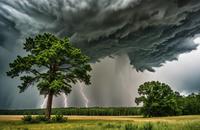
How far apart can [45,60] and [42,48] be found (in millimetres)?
5486

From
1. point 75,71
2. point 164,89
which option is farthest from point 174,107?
point 75,71

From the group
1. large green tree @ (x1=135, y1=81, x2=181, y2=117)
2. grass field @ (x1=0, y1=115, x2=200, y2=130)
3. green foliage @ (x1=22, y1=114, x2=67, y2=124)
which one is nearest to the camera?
grass field @ (x1=0, y1=115, x2=200, y2=130)

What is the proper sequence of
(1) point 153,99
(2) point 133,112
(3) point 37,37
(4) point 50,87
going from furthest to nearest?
(2) point 133,112 → (1) point 153,99 → (3) point 37,37 → (4) point 50,87

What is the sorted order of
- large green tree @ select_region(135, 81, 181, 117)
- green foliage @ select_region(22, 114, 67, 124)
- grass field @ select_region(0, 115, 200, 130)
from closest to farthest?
1. grass field @ select_region(0, 115, 200, 130)
2. green foliage @ select_region(22, 114, 67, 124)
3. large green tree @ select_region(135, 81, 181, 117)

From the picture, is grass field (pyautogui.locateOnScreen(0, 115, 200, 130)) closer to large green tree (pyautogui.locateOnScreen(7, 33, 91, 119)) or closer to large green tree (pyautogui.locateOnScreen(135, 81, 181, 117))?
large green tree (pyautogui.locateOnScreen(7, 33, 91, 119))

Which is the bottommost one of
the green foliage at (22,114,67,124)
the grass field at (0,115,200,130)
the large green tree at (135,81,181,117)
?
the grass field at (0,115,200,130)

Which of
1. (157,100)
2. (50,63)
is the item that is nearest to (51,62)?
(50,63)

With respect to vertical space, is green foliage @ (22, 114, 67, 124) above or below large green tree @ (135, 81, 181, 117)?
below

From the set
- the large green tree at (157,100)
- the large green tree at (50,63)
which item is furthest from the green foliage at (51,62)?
the large green tree at (157,100)

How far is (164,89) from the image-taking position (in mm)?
118812

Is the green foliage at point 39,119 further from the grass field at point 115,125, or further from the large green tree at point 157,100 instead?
the large green tree at point 157,100

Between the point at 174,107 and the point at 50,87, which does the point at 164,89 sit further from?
the point at 50,87

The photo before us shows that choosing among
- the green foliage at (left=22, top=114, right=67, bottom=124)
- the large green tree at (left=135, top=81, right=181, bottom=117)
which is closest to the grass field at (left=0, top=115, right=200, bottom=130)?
the green foliage at (left=22, top=114, right=67, bottom=124)

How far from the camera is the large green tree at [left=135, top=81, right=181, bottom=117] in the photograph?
374ft
